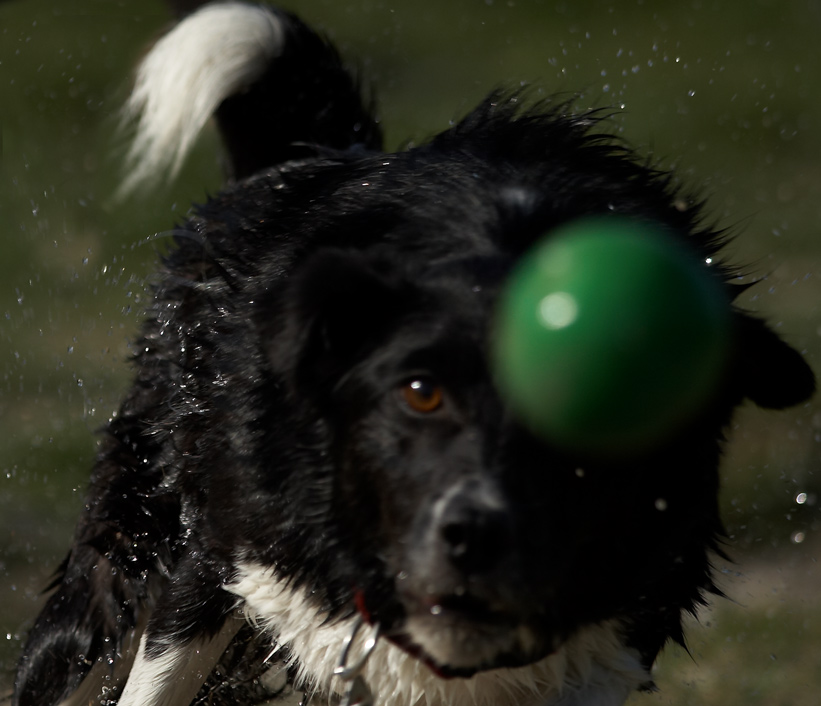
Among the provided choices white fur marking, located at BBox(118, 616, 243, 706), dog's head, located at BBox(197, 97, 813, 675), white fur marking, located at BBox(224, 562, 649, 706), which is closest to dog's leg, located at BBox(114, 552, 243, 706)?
white fur marking, located at BBox(118, 616, 243, 706)

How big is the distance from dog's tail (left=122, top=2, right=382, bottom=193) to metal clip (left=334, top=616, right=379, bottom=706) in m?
1.66

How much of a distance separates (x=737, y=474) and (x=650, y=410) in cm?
331

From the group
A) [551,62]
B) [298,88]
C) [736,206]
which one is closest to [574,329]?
[298,88]

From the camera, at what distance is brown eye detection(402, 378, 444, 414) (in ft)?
7.16

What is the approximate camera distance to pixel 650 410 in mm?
2131

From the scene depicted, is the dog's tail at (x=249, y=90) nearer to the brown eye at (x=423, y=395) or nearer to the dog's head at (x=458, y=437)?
the dog's head at (x=458, y=437)

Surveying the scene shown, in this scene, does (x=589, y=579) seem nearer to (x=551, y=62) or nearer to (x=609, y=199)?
(x=609, y=199)

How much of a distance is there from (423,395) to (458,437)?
13 cm

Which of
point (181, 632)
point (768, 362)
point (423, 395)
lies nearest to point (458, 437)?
point (423, 395)

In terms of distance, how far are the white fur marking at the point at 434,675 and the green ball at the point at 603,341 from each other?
64 centimetres

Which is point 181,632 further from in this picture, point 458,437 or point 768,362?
point 768,362

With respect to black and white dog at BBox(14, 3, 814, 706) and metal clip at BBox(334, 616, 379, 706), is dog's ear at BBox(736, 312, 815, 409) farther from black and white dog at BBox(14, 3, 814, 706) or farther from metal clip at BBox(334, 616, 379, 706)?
metal clip at BBox(334, 616, 379, 706)

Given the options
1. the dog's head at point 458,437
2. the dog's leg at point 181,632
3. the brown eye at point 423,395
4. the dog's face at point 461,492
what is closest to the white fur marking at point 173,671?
the dog's leg at point 181,632

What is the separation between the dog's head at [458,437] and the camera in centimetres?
211
